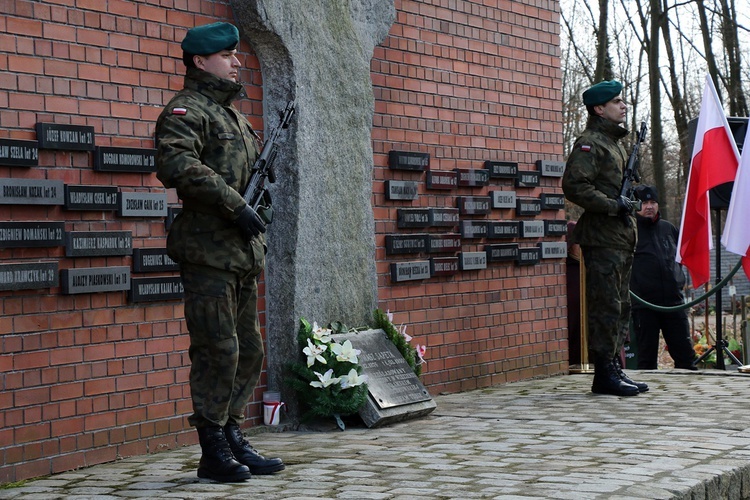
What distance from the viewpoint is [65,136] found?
18.5ft

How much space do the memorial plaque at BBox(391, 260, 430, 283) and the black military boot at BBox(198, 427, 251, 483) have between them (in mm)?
3002

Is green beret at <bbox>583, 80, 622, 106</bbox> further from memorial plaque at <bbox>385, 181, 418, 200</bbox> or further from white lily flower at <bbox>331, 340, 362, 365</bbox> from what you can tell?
white lily flower at <bbox>331, 340, 362, 365</bbox>

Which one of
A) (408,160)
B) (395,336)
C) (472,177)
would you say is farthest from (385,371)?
(472,177)

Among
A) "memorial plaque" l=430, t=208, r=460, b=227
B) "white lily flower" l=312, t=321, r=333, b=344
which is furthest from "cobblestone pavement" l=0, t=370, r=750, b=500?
"memorial plaque" l=430, t=208, r=460, b=227

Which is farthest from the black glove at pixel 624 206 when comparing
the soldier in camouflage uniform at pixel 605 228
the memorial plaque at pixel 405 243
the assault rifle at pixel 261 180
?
the assault rifle at pixel 261 180

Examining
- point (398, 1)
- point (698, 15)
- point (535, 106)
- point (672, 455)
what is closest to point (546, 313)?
point (535, 106)

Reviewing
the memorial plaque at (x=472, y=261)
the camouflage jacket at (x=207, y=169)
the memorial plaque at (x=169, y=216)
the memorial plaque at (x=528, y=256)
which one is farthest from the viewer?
the memorial plaque at (x=528, y=256)

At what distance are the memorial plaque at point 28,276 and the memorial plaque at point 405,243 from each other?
2875 mm

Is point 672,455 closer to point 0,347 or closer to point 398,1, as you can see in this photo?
point 0,347

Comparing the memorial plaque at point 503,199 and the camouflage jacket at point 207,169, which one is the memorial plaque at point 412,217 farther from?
the camouflage jacket at point 207,169

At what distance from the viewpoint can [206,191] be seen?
194 inches

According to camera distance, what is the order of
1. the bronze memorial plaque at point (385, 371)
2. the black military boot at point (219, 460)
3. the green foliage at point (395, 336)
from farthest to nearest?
1. the green foliage at point (395, 336)
2. the bronze memorial plaque at point (385, 371)
3. the black military boot at point (219, 460)

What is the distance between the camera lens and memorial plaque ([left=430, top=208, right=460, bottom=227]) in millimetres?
8435

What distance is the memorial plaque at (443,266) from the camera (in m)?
8.41
